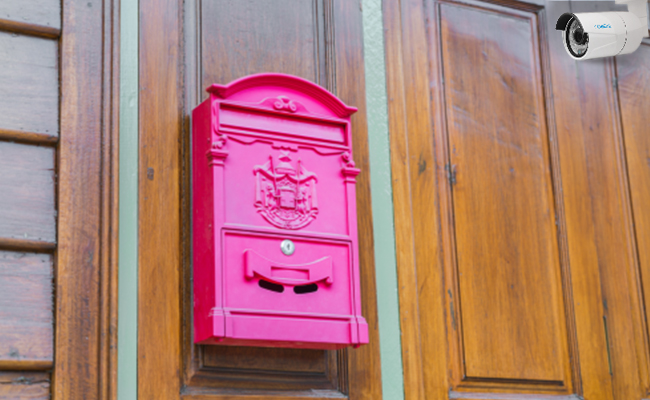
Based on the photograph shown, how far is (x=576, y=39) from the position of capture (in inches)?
94.5

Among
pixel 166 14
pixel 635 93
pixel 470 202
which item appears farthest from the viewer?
pixel 635 93

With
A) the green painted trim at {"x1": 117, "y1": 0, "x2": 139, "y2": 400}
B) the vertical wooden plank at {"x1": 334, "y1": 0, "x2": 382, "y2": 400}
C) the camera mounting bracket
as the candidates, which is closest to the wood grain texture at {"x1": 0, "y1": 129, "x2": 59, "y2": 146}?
the green painted trim at {"x1": 117, "y1": 0, "x2": 139, "y2": 400}

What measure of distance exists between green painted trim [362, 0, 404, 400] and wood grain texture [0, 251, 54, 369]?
807 mm

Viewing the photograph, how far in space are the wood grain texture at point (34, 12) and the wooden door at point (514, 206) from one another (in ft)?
2.91

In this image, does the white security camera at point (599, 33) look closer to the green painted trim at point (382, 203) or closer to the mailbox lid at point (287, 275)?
the green painted trim at point (382, 203)

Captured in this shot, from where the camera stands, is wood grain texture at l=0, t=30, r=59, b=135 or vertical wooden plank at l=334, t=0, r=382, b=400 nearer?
wood grain texture at l=0, t=30, r=59, b=135

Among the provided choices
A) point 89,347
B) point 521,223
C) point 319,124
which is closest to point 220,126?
point 319,124

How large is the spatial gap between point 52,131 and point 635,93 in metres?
1.79

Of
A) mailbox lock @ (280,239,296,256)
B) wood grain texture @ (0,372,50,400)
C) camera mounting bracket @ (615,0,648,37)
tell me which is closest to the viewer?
wood grain texture @ (0,372,50,400)

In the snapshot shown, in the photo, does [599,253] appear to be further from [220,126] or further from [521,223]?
[220,126]

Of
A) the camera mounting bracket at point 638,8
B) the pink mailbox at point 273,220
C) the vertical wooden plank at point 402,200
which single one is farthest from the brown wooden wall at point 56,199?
the camera mounting bracket at point 638,8

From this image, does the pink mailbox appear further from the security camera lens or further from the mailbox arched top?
the security camera lens

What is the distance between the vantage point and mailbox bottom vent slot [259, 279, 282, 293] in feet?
6.08

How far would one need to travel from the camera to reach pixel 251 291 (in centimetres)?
183
